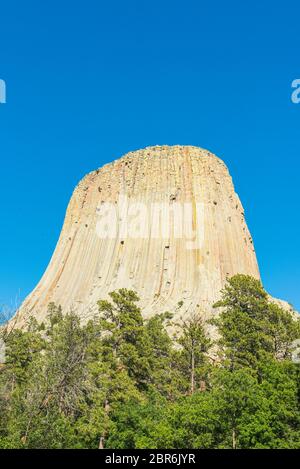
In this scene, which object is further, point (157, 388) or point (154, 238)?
point (154, 238)

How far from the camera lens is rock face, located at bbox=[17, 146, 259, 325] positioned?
195 ft

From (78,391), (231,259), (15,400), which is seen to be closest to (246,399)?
(78,391)

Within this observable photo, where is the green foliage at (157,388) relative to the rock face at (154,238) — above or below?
below

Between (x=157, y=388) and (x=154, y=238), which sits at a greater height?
(x=154, y=238)

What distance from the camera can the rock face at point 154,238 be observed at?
195 ft

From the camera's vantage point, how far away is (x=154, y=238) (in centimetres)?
6353

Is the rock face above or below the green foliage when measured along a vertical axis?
above

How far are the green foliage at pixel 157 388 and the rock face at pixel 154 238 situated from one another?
24.4 m

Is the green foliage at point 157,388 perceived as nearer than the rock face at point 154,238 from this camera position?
Yes

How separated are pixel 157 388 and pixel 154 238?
3656 cm

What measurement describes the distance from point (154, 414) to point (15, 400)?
21.8ft

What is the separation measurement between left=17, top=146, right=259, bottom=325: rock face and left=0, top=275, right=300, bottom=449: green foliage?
2443 centimetres

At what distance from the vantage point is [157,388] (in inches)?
1104
